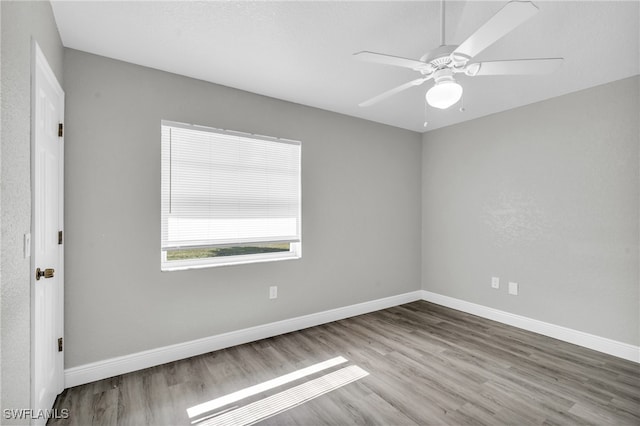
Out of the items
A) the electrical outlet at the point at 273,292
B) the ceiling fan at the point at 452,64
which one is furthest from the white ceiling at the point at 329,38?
the electrical outlet at the point at 273,292

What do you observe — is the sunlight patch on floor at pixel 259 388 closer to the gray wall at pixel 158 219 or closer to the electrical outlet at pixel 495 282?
the gray wall at pixel 158 219

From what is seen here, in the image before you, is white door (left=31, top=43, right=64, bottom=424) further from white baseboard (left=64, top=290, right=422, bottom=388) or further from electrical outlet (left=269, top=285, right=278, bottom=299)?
electrical outlet (left=269, top=285, right=278, bottom=299)

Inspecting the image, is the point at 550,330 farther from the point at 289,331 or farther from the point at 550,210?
the point at 289,331

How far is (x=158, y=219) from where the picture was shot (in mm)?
2623

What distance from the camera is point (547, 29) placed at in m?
2.04

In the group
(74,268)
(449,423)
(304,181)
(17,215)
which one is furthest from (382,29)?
(74,268)

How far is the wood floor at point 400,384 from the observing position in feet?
6.43

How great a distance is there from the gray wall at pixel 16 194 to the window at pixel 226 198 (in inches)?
48.3

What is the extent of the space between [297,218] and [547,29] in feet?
8.54

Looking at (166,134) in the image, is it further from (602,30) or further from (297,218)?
(602,30)

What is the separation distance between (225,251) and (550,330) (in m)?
3.49

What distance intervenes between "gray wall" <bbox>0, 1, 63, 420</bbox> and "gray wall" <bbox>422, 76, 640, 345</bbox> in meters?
4.16

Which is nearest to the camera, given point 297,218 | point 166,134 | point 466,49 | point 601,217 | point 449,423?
point 466,49

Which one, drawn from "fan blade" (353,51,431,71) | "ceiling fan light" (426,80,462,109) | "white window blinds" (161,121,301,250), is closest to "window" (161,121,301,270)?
"white window blinds" (161,121,301,250)
